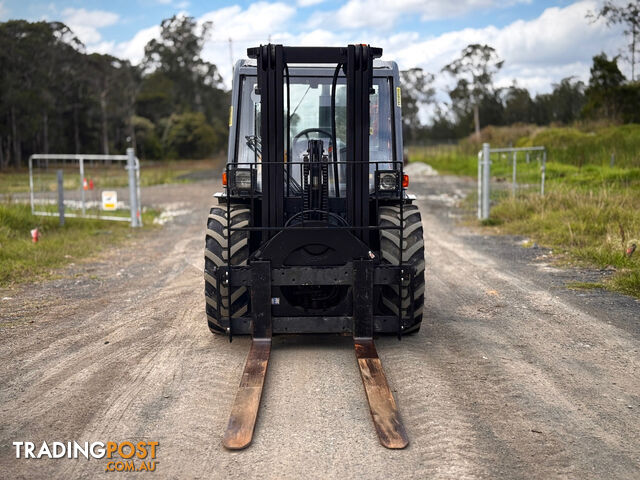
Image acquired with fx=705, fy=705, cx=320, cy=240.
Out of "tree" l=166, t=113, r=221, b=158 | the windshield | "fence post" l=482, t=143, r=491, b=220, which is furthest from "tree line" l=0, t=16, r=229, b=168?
the windshield

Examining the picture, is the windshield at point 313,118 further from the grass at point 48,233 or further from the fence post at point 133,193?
the fence post at point 133,193

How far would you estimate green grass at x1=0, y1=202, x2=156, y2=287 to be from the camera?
1103 cm

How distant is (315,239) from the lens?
244 inches

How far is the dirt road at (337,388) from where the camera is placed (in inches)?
167

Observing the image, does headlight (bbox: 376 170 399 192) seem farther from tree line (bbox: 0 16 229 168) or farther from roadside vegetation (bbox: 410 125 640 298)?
tree line (bbox: 0 16 229 168)

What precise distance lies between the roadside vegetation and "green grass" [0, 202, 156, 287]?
8.22 m

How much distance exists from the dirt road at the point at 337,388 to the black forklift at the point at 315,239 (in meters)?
0.36

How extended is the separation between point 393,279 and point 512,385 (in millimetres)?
1398

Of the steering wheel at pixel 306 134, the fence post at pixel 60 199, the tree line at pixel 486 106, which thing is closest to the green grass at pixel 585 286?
the steering wheel at pixel 306 134

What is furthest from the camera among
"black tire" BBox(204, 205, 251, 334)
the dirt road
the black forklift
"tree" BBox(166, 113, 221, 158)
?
"tree" BBox(166, 113, 221, 158)

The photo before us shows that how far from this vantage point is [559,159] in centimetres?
2792

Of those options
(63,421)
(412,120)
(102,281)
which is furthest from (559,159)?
(412,120)

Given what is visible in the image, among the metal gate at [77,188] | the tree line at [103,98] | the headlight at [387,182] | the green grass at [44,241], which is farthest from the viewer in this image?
the tree line at [103,98]

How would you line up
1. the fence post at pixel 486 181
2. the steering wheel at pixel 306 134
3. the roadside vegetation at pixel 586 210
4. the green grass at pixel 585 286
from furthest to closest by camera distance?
the fence post at pixel 486 181 → the roadside vegetation at pixel 586 210 → the green grass at pixel 585 286 → the steering wheel at pixel 306 134
